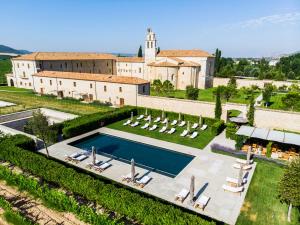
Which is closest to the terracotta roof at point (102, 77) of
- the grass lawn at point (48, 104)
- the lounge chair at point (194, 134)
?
the grass lawn at point (48, 104)

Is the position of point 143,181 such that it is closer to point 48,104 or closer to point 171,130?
point 171,130

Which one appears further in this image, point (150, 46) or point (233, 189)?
point (150, 46)

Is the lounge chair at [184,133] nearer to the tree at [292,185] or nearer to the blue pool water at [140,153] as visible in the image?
the blue pool water at [140,153]

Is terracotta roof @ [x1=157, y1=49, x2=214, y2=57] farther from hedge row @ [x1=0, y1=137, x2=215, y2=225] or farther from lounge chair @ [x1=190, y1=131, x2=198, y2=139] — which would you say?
hedge row @ [x1=0, y1=137, x2=215, y2=225]

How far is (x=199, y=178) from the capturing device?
15.1 metres

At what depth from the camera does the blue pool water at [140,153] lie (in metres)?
17.3

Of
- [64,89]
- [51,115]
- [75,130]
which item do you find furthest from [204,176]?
[64,89]

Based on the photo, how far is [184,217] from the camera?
9.78m

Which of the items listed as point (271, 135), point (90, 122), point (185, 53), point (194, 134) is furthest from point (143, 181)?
point (185, 53)

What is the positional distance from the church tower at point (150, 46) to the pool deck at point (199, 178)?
41928mm

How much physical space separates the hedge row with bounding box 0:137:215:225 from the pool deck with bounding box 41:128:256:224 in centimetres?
168

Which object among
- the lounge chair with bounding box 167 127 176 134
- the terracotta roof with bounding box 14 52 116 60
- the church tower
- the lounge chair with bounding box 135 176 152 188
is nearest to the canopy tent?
the lounge chair with bounding box 167 127 176 134

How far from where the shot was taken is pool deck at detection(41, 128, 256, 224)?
12211 millimetres

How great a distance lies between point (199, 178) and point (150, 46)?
48.6m
